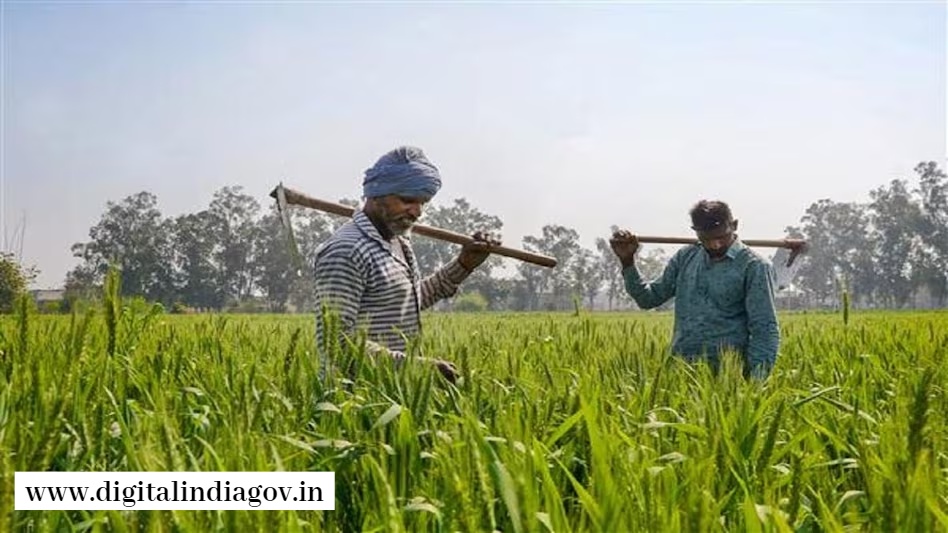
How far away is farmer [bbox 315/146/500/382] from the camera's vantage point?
3123 mm

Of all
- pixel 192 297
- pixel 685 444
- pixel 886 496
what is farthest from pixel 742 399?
pixel 192 297

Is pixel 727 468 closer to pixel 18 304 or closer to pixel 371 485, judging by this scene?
pixel 371 485

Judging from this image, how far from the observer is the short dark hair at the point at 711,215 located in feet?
14.4

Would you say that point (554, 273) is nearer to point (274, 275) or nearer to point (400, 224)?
point (274, 275)

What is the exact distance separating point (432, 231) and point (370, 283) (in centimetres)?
112

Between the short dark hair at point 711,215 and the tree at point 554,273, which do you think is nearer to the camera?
the short dark hair at point 711,215

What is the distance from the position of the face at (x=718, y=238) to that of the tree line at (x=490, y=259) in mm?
80832

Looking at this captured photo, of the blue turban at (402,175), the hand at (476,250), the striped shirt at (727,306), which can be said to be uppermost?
the blue turban at (402,175)

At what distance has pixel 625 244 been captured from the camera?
4.82 meters

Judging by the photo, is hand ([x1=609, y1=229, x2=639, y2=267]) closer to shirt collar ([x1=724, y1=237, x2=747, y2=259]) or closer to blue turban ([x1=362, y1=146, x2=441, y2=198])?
shirt collar ([x1=724, y1=237, x2=747, y2=259])

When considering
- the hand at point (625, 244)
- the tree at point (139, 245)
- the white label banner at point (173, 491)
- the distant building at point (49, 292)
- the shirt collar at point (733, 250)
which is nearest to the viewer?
the white label banner at point (173, 491)

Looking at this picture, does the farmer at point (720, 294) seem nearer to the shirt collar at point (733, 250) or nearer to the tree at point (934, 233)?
the shirt collar at point (733, 250)

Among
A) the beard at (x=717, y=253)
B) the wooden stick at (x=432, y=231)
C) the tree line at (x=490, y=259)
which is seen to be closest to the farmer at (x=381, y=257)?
the wooden stick at (x=432, y=231)

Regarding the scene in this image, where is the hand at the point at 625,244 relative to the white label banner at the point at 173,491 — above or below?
above
